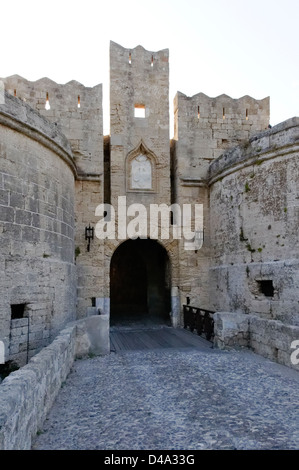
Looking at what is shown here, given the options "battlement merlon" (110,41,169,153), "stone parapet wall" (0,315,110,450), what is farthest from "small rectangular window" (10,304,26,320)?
"battlement merlon" (110,41,169,153)

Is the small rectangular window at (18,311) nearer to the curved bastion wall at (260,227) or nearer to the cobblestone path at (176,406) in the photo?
the cobblestone path at (176,406)

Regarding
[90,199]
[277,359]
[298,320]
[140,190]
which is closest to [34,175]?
[90,199]

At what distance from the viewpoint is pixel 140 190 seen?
11.5m

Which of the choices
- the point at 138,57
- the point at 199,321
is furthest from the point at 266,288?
the point at 138,57

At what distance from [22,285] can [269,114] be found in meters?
10.8

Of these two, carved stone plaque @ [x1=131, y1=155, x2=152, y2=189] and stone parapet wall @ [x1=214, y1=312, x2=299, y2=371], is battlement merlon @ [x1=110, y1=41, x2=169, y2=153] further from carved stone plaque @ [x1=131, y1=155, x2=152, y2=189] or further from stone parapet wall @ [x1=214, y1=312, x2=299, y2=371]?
stone parapet wall @ [x1=214, y1=312, x2=299, y2=371]

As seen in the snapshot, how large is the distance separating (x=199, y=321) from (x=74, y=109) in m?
7.75

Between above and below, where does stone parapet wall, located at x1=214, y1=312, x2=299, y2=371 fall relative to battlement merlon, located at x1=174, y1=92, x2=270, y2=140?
below

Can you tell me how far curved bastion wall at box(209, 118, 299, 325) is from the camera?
8.55 metres

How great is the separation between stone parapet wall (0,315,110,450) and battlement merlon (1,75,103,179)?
248 inches

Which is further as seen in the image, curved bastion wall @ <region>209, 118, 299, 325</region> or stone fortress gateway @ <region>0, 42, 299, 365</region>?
curved bastion wall @ <region>209, 118, 299, 325</region>

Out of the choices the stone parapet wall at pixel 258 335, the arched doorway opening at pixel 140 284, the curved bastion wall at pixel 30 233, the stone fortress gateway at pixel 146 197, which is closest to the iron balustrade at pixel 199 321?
the stone fortress gateway at pixel 146 197

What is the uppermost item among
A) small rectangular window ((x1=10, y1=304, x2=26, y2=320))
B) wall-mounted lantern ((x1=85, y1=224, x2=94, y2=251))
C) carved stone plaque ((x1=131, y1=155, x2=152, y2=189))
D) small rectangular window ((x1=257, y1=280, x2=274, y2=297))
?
carved stone plaque ((x1=131, y1=155, x2=152, y2=189))
